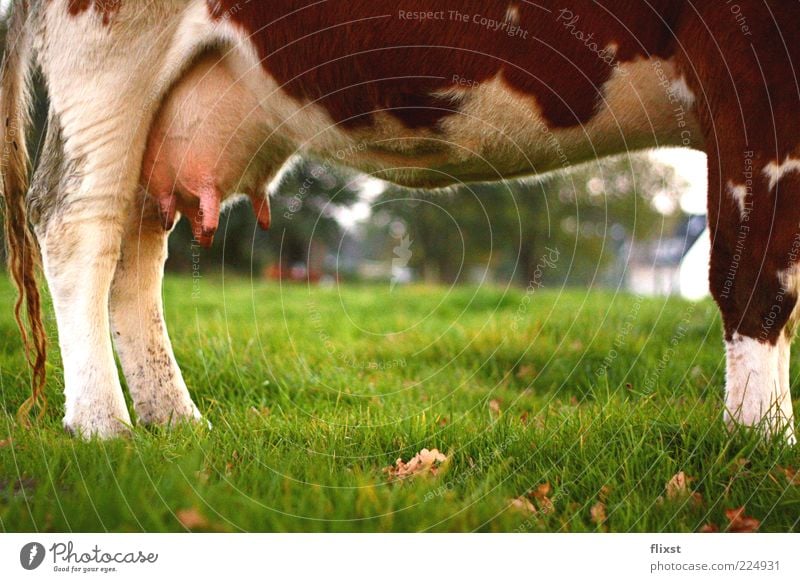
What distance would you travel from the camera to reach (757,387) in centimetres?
221

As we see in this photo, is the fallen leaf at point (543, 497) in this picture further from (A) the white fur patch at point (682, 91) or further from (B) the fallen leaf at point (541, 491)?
(A) the white fur patch at point (682, 91)

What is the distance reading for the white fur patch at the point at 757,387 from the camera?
7.22 feet

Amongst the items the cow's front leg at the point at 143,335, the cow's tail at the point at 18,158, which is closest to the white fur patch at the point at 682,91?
the cow's front leg at the point at 143,335

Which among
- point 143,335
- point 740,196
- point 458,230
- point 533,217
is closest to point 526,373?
point 740,196

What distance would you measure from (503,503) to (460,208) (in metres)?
18.7

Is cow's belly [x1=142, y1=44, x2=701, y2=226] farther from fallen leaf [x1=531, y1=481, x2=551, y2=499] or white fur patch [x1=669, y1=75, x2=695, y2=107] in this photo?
fallen leaf [x1=531, y1=481, x2=551, y2=499]

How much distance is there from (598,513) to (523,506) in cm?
24

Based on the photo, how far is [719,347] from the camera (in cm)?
414

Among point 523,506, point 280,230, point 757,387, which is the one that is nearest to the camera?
point 523,506

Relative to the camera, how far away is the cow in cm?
213

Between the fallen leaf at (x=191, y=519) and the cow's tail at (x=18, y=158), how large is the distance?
4.13 feet

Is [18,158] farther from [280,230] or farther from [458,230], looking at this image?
[280,230]

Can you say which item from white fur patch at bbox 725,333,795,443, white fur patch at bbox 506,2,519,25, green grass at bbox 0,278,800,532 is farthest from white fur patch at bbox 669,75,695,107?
green grass at bbox 0,278,800,532
